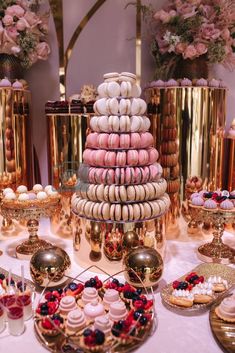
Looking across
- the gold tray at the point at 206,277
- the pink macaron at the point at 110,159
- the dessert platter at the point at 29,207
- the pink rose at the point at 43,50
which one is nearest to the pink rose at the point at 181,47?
the pink rose at the point at 43,50

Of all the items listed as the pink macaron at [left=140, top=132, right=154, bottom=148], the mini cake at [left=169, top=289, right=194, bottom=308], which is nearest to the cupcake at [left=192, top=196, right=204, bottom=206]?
the pink macaron at [left=140, top=132, right=154, bottom=148]

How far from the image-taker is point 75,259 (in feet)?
4.63

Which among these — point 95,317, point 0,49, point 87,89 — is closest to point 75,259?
point 95,317

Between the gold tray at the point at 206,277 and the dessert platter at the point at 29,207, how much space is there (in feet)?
1.71

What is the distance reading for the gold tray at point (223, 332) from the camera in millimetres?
880

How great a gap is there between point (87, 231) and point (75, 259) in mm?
154

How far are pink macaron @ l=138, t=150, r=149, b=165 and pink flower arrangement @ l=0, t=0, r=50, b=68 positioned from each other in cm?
81

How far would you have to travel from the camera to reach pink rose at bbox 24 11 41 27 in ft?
5.56

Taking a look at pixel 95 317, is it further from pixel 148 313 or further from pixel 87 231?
pixel 87 231

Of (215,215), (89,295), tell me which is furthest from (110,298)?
(215,215)

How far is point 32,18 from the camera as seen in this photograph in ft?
5.60

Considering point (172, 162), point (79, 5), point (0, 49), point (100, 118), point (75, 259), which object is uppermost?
point (79, 5)

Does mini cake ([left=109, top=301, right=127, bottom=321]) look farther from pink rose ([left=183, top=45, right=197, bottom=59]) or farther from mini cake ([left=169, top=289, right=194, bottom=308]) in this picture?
pink rose ([left=183, top=45, right=197, bottom=59])

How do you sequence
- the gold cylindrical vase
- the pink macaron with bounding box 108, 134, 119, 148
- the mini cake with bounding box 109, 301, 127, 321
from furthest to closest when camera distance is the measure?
the gold cylindrical vase → the pink macaron with bounding box 108, 134, 119, 148 → the mini cake with bounding box 109, 301, 127, 321
